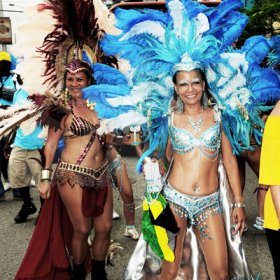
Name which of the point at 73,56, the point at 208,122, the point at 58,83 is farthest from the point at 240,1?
the point at 58,83

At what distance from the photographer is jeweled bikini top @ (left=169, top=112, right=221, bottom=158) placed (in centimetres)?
275

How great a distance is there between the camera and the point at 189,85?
267cm

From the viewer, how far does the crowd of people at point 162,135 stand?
2670 millimetres

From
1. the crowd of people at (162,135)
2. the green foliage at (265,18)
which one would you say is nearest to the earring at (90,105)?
the crowd of people at (162,135)

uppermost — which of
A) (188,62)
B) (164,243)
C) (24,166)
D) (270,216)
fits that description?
(188,62)

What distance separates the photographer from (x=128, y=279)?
10.9 ft

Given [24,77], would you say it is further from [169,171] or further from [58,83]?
[169,171]

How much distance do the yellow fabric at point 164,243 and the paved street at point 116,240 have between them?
1.07m

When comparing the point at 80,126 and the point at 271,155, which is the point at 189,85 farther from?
the point at 80,126

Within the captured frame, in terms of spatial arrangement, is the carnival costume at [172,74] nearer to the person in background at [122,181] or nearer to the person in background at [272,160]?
the person in background at [272,160]

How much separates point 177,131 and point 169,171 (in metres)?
0.31

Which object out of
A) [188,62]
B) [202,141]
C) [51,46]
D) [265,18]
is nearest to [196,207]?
[202,141]

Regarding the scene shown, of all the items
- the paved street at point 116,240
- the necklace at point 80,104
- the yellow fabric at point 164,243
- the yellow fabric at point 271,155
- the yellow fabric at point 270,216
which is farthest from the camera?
the paved street at point 116,240

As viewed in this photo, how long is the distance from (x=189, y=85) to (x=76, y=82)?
1011 mm
